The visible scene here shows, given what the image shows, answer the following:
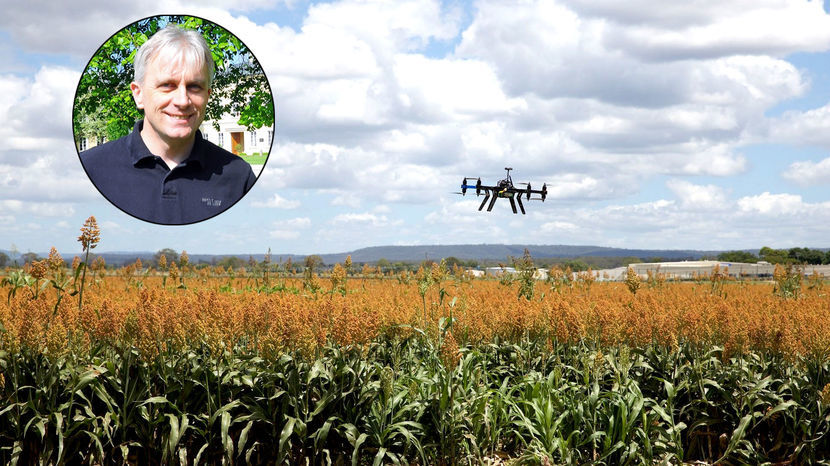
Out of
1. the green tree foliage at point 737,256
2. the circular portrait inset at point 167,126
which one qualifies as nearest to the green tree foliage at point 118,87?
the circular portrait inset at point 167,126

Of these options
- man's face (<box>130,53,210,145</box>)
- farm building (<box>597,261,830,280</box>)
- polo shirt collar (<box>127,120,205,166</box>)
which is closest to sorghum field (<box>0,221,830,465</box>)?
polo shirt collar (<box>127,120,205,166</box>)

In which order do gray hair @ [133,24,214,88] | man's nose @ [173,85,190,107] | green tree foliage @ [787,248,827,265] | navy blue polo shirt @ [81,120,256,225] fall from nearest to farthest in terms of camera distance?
man's nose @ [173,85,190,107]
gray hair @ [133,24,214,88]
navy blue polo shirt @ [81,120,256,225]
green tree foliage @ [787,248,827,265]

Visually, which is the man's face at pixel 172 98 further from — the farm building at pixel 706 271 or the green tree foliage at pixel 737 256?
the green tree foliage at pixel 737 256

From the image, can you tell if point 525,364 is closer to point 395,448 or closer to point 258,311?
point 395,448

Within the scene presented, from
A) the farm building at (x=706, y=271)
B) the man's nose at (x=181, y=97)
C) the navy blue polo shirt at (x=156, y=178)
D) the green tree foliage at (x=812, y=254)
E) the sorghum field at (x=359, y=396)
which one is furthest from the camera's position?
the green tree foliage at (x=812, y=254)

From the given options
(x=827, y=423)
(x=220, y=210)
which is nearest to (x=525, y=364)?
(x=827, y=423)

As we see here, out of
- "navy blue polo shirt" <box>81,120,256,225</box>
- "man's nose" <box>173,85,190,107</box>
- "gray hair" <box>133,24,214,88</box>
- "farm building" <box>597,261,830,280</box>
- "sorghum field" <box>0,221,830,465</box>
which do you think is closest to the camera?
"sorghum field" <box>0,221,830,465</box>

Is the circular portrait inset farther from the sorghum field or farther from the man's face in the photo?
the sorghum field
